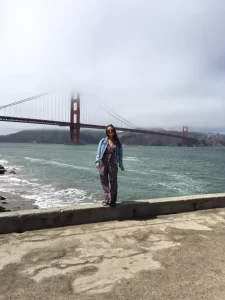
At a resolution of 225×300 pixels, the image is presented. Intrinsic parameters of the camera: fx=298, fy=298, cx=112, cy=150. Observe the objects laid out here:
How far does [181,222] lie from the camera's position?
11.9ft

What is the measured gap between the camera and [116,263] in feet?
8.04

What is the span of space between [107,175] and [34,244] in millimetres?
1323

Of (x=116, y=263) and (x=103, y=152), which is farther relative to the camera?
(x=103, y=152)

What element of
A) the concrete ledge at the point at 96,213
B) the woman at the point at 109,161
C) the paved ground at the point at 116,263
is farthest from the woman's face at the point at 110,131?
the paved ground at the point at 116,263

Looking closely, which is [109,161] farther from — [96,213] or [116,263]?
[116,263]

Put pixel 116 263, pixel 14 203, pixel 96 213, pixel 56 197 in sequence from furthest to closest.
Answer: pixel 56 197, pixel 14 203, pixel 96 213, pixel 116 263

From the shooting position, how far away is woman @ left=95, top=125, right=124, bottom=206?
375cm

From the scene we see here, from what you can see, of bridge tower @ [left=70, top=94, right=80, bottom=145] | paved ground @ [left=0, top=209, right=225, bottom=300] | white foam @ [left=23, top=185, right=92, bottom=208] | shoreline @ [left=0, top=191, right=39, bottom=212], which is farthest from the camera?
bridge tower @ [left=70, top=94, right=80, bottom=145]

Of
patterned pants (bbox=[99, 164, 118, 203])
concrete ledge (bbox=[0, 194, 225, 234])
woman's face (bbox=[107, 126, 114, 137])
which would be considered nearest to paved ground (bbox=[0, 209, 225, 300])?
concrete ledge (bbox=[0, 194, 225, 234])

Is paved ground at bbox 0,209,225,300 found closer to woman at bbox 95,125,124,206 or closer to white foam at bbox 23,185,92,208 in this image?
woman at bbox 95,125,124,206

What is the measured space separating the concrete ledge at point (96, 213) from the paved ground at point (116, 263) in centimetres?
15

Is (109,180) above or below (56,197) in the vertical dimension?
above

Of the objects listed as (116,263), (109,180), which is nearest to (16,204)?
(109,180)

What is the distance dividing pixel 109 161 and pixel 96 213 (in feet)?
2.16
